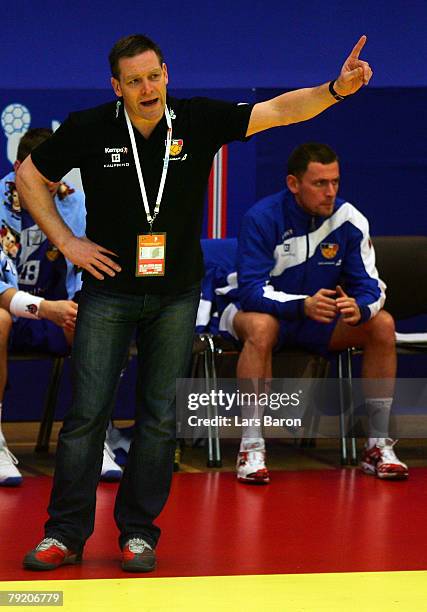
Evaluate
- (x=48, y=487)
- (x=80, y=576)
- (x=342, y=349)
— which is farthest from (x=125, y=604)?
(x=342, y=349)

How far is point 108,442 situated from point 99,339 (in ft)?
6.26

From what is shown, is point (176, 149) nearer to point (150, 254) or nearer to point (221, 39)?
point (150, 254)

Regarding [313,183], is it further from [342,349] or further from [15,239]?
[15,239]

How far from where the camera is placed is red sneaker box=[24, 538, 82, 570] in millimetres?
3479

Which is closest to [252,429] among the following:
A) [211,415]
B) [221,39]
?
[211,415]

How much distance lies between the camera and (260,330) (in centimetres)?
523

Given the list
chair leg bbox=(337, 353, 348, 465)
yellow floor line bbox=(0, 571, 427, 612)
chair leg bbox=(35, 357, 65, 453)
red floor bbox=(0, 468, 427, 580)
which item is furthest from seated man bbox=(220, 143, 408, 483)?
yellow floor line bbox=(0, 571, 427, 612)

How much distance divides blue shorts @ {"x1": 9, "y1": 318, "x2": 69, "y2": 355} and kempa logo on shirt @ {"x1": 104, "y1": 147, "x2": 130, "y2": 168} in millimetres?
1920

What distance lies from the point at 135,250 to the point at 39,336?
1909 mm

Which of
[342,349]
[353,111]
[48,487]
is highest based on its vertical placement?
[353,111]

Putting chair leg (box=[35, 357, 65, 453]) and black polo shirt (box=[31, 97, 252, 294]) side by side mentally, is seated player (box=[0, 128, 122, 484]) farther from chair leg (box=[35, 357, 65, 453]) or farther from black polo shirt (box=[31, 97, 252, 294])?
black polo shirt (box=[31, 97, 252, 294])

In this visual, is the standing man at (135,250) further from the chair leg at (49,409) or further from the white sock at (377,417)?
the chair leg at (49,409)

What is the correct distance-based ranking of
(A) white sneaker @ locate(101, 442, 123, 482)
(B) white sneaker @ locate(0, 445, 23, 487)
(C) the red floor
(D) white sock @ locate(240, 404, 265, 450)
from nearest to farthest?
(C) the red floor < (B) white sneaker @ locate(0, 445, 23, 487) < (A) white sneaker @ locate(101, 442, 123, 482) < (D) white sock @ locate(240, 404, 265, 450)

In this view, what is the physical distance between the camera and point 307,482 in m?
5.07
